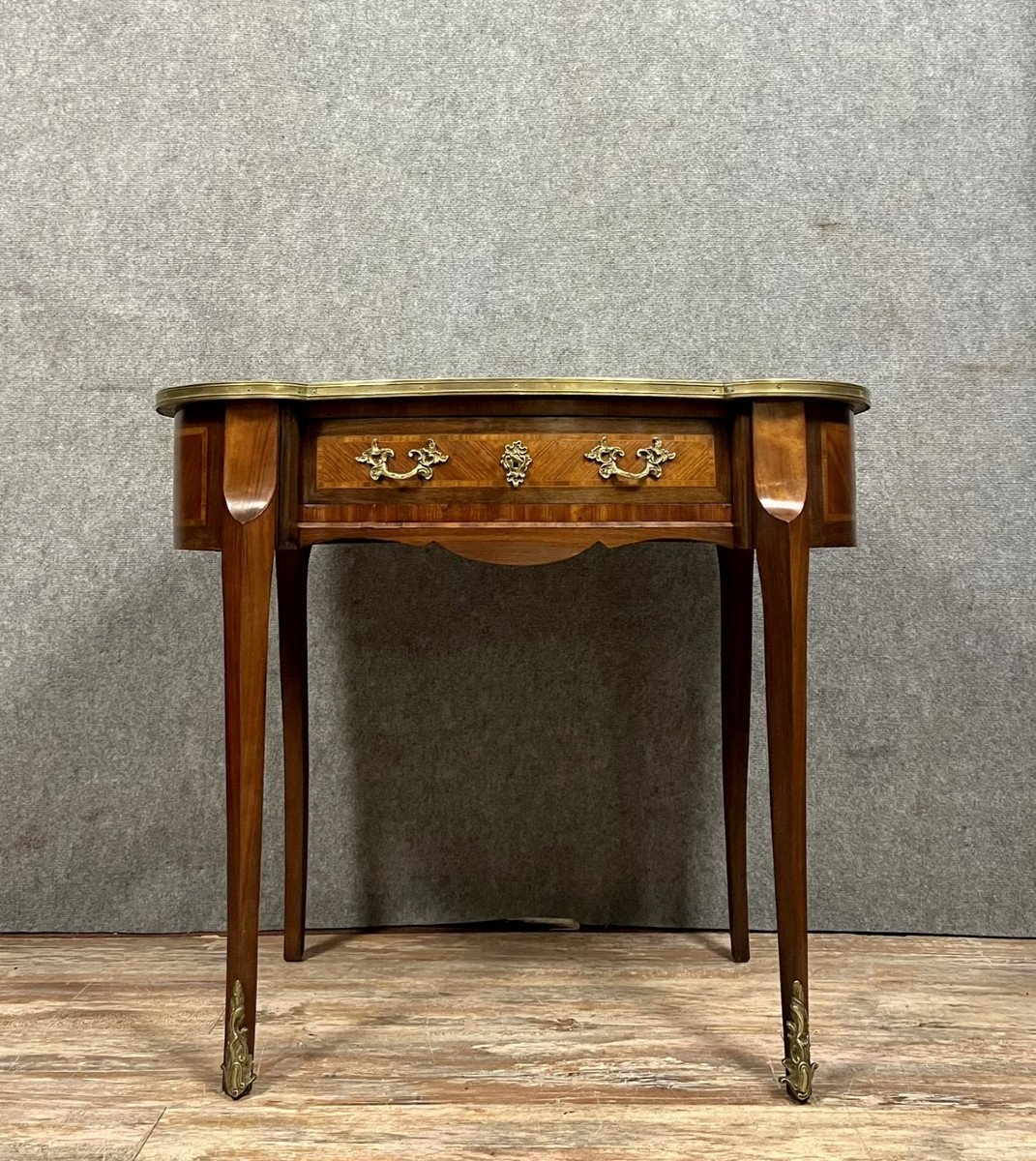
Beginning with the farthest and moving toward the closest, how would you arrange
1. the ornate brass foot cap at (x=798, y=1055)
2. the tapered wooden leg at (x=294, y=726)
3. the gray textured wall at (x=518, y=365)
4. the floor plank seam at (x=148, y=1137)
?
1. the gray textured wall at (x=518, y=365)
2. the tapered wooden leg at (x=294, y=726)
3. the ornate brass foot cap at (x=798, y=1055)
4. the floor plank seam at (x=148, y=1137)

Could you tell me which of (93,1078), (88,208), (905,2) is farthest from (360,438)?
(905,2)

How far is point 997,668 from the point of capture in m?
2.01

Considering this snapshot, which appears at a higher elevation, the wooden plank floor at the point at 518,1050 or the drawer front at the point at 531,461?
the drawer front at the point at 531,461

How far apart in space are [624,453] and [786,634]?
0.30 m

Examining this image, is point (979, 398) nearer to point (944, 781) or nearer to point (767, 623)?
point (944, 781)

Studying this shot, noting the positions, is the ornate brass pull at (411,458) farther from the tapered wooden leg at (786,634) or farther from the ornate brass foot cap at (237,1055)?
the ornate brass foot cap at (237,1055)

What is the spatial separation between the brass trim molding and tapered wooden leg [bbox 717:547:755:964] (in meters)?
0.49

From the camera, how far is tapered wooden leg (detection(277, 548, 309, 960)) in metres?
1.82

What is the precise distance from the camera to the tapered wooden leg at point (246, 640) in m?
1.35

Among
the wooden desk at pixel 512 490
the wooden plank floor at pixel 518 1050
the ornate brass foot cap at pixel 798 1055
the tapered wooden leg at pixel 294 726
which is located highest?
the wooden desk at pixel 512 490

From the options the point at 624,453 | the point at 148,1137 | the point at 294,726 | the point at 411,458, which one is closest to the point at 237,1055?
the point at 148,1137

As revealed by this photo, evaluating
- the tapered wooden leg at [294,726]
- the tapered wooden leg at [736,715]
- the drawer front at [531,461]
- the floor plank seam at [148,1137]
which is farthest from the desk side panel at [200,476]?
the tapered wooden leg at [736,715]

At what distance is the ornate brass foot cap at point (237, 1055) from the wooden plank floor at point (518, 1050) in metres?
0.03

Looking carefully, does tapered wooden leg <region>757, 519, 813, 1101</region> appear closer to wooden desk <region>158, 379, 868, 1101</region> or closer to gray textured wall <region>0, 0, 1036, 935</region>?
wooden desk <region>158, 379, 868, 1101</region>
